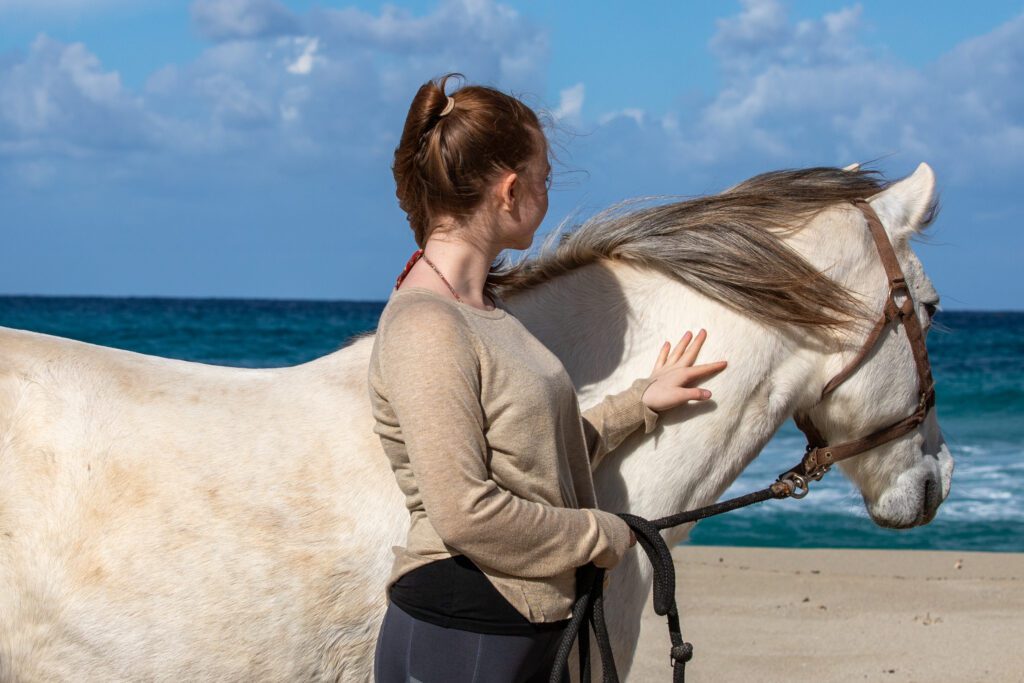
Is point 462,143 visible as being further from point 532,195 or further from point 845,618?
point 845,618

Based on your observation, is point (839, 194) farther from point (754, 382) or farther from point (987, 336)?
point (987, 336)

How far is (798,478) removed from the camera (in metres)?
2.25

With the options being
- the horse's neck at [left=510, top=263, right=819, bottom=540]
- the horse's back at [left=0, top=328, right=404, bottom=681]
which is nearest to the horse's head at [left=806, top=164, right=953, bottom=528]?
the horse's neck at [left=510, top=263, right=819, bottom=540]

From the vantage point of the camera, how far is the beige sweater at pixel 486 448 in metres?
1.57

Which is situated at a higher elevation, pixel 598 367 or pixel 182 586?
pixel 598 367

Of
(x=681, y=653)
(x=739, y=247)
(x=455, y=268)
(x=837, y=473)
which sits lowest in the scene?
(x=837, y=473)

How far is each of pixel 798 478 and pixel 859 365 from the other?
0.28m

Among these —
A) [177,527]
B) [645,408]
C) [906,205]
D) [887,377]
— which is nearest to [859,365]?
[887,377]

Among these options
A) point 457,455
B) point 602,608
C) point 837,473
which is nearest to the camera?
point 457,455

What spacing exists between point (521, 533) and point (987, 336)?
1665 inches

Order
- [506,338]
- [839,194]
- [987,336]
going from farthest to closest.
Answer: [987,336] < [839,194] < [506,338]

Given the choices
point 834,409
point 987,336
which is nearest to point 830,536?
point 834,409

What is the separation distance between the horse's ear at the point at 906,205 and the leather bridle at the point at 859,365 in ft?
0.11

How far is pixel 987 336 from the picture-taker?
130ft
